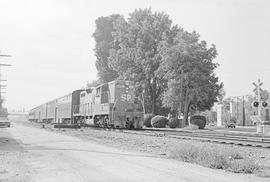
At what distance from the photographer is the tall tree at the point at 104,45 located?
61281mm

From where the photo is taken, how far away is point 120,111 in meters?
29.6

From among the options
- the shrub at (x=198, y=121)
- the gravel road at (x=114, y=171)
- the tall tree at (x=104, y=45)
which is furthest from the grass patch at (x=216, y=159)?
the tall tree at (x=104, y=45)

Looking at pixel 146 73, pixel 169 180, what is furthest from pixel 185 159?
pixel 146 73

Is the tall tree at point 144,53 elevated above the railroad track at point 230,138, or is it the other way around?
the tall tree at point 144,53

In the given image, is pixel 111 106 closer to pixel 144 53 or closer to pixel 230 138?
pixel 230 138

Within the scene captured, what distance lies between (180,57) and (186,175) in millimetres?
35363

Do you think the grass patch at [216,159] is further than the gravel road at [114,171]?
Yes

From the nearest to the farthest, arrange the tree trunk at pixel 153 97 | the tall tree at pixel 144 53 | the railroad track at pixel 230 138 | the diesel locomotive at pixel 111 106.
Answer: the railroad track at pixel 230 138, the diesel locomotive at pixel 111 106, the tall tree at pixel 144 53, the tree trunk at pixel 153 97

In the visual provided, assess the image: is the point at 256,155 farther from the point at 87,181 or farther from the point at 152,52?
the point at 152,52

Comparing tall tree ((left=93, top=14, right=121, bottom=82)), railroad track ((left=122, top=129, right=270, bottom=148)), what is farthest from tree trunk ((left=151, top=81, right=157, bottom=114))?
railroad track ((left=122, top=129, right=270, bottom=148))

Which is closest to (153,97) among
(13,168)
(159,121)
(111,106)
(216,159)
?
(159,121)

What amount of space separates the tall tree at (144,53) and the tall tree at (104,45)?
7772 mm

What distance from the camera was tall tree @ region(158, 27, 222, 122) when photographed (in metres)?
42.9

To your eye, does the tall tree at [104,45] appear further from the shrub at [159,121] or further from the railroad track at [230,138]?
the railroad track at [230,138]
